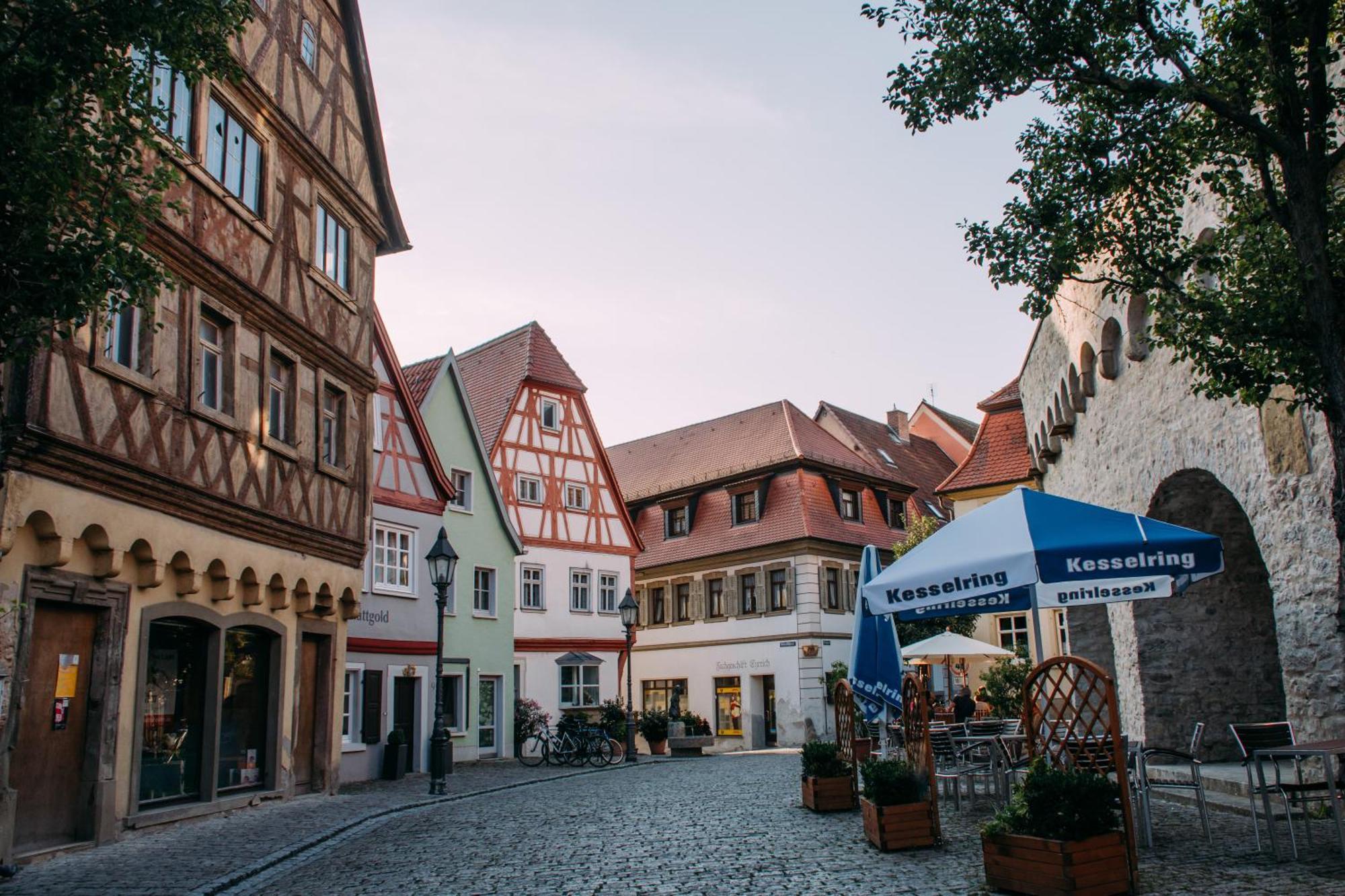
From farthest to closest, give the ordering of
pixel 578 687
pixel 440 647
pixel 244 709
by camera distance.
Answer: pixel 578 687 < pixel 440 647 < pixel 244 709

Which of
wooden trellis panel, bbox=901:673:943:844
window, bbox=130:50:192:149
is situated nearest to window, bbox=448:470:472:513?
window, bbox=130:50:192:149

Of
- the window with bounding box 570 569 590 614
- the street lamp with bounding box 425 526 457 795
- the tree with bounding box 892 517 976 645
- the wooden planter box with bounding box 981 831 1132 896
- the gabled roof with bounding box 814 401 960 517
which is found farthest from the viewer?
the gabled roof with bounding box 814 401 960 517

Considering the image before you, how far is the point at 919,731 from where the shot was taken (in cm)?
923

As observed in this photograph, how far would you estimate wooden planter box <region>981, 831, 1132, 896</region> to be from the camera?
6543mm

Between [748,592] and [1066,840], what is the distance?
101 ft

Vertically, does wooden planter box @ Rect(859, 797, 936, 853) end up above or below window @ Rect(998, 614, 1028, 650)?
below

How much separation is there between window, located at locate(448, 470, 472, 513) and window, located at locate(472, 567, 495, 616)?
60.3 inches

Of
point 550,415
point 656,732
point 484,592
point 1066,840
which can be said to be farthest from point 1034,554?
point 550,415

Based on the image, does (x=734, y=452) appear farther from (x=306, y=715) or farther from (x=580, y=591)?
(x=306, y=715)

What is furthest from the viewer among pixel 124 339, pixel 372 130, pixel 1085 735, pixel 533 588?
pixel 533 588

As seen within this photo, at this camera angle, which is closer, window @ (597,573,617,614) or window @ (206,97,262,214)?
window @ (206,97,262,214)

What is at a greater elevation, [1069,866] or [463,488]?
[463,488]

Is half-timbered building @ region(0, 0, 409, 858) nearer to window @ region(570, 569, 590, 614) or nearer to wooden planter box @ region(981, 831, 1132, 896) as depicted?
wooden planter box @ region(981, 831, 1132, 896)

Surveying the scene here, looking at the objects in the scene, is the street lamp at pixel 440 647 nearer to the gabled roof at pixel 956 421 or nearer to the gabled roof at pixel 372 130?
the gabled roof at pixel 372 130
